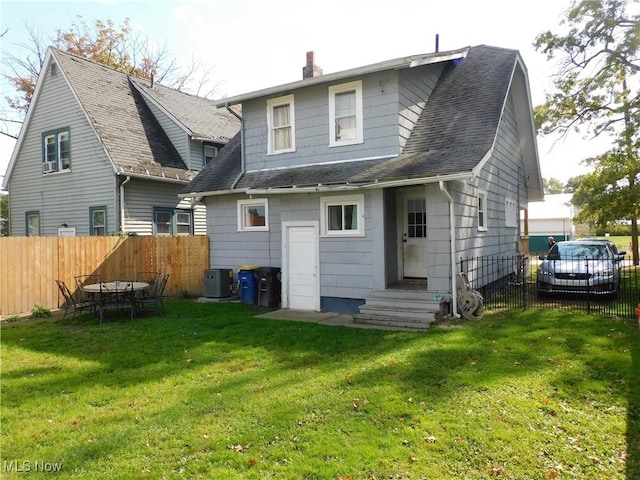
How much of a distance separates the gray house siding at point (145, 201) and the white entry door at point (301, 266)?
23.2 ft

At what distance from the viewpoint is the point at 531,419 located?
4.53m

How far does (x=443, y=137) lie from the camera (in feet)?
34.4

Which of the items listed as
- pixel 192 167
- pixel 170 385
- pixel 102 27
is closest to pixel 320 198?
pixel 170 385

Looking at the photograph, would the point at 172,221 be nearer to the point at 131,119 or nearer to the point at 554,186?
the point at 131,119

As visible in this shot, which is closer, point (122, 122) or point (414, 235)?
point (414, 235)

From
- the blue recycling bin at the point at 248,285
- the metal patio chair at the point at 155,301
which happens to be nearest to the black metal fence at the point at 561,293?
the blue recycling bin at the point at 248,285

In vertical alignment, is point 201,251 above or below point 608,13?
below

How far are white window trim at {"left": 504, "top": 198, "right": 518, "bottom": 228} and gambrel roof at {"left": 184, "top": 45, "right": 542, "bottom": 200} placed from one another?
10.0 feet

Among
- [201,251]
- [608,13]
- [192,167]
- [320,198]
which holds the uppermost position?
[608,13]

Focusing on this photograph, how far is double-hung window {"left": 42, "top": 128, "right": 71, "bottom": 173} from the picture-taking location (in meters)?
17.9

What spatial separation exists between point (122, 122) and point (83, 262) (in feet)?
25.2

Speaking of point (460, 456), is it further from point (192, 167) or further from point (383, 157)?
point (192, 167)

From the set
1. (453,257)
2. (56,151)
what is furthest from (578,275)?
(56,151)

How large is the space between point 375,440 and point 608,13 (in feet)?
59.2
